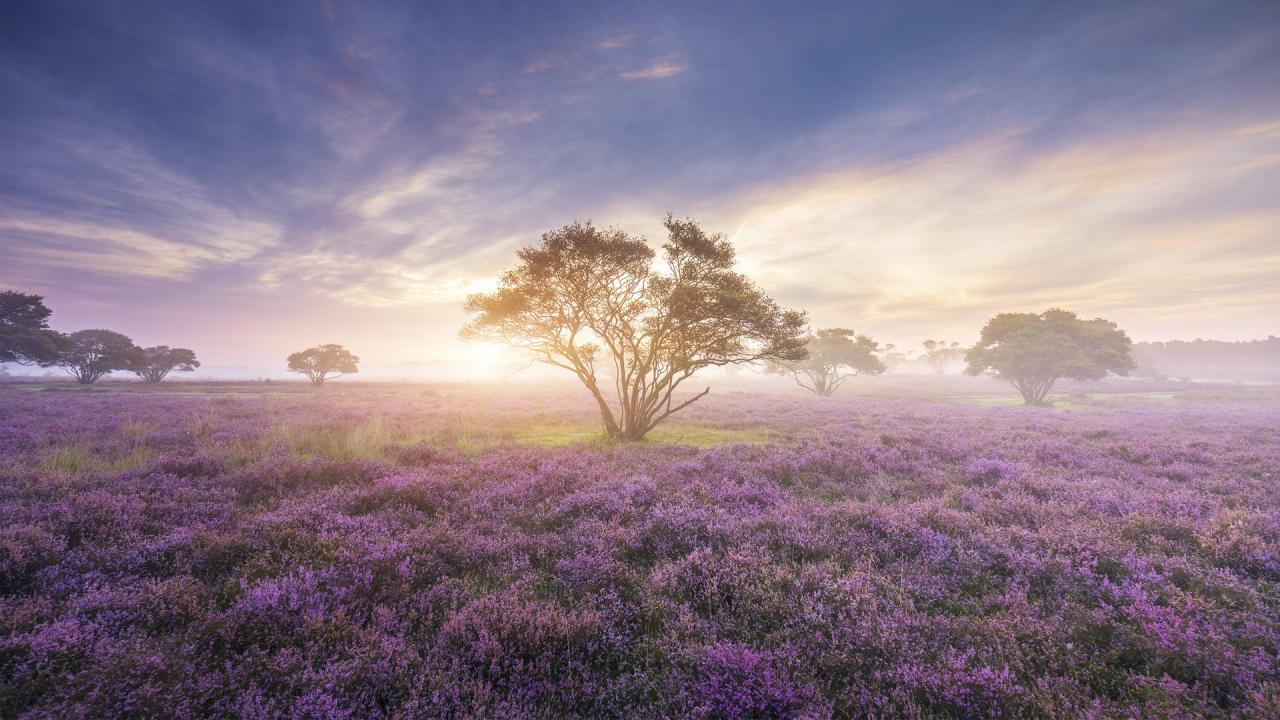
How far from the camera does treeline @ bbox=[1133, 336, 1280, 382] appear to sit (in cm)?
11488

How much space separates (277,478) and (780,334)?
48.8ft

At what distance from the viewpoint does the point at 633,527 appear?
6.56 m

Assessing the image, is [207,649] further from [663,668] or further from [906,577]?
[906,577]

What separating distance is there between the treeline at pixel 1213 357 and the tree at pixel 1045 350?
107 metres

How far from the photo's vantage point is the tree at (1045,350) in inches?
1368

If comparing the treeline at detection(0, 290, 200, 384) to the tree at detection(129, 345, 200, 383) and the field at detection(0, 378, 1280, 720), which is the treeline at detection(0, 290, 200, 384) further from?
the field at detection(0, 378, 1280, 720)

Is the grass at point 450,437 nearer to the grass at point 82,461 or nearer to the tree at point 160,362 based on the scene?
the grass at point 82,461

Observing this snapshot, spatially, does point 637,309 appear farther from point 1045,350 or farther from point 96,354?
point 96,354

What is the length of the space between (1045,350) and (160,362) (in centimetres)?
10309

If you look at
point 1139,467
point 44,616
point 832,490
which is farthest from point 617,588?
point 1139,467

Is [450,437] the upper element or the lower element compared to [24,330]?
lower

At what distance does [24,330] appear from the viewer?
39.2 metres

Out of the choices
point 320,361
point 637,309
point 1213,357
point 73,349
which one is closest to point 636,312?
point 637,309

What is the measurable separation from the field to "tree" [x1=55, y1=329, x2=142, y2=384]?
6103 cm
